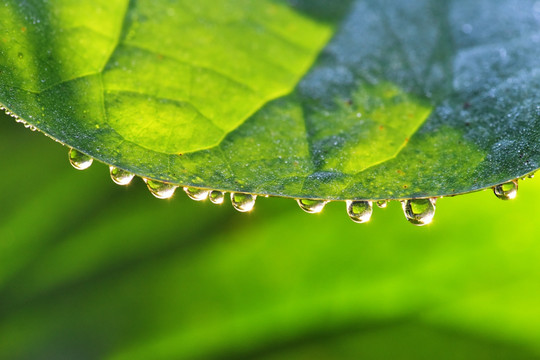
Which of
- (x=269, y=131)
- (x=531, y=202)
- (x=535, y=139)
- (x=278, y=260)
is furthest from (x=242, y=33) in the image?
(x=531, y=202)

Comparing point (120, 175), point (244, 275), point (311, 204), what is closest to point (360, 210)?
point (311, 204)

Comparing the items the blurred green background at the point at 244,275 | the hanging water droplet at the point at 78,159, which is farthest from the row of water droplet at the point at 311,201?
the blurred green background at the point at 244,275

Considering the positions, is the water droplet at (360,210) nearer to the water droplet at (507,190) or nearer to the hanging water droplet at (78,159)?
the water droplet at (507,190)

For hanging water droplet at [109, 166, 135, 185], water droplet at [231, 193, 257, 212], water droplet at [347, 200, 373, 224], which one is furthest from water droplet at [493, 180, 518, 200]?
hanging water droplet at [109, 166, 135, 185]

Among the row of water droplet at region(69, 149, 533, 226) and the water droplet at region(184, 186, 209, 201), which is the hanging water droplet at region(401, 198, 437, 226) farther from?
the water droplet at region(184, 186, 209, 201)

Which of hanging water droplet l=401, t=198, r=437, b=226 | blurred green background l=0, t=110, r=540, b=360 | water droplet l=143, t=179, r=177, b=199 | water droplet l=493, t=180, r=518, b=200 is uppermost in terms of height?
blurred green background l=0, t=110, r=540, b=360

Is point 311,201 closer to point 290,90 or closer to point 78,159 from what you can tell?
point 290,90
